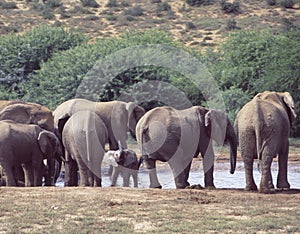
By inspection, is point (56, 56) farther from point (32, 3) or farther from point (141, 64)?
point (32, 3)

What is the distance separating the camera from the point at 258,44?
3025 centimetres

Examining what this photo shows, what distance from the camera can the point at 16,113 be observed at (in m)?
15.5

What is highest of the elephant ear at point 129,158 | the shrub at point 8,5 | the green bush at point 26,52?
the elephant ear at point 129,158

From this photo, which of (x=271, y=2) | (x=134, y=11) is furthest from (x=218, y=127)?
(x=271, y=2)

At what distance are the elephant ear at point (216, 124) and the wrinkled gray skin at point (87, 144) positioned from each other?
202 cm

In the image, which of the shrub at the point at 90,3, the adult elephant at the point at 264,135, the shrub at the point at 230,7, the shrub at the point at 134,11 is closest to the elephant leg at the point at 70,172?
the adult elephant at the point at 264,135

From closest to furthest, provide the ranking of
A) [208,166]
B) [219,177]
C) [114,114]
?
[208,166] → [219,177] → [114,114]

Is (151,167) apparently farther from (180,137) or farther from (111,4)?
(111,4)

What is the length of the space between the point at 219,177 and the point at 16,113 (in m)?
5.21

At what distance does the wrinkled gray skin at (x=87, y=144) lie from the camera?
13.8 m

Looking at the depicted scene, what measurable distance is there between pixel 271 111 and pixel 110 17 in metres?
42.8

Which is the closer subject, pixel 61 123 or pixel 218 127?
pixel 218 127

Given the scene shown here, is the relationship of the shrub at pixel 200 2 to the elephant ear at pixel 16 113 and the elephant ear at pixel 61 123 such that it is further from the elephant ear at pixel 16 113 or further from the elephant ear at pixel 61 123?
the elephant ear at pixel 16 113

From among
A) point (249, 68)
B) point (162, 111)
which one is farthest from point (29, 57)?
point (162, 111)
